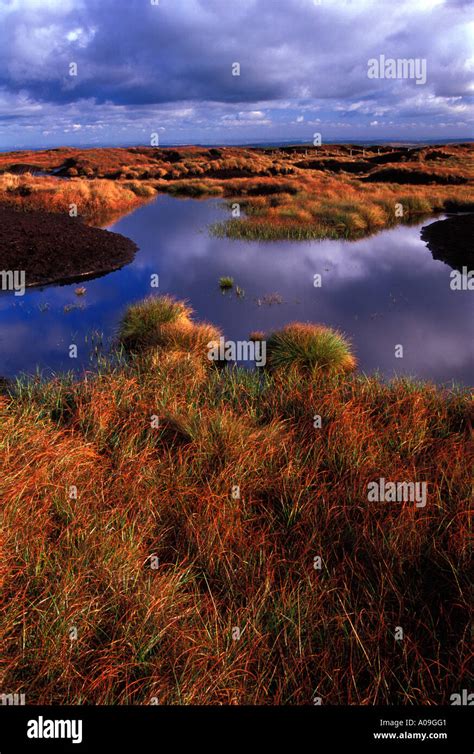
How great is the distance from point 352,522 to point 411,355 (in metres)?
8.14

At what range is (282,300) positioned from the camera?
58.6 ft

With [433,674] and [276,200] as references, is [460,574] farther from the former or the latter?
[276,200]

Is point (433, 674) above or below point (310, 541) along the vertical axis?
below

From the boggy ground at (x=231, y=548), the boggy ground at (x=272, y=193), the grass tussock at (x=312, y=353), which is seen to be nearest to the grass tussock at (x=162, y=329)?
the grass tussock at (x=312, y=353)

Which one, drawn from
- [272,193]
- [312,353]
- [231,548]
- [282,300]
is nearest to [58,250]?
[282,300]

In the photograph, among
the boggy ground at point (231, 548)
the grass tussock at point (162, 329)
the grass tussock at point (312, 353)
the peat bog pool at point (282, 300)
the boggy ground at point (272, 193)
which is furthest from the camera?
the boggy ground at point (272, 193)

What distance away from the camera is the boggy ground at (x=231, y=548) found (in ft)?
13.1

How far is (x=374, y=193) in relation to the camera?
1550 inches

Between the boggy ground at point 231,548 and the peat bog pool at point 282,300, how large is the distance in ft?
12.7

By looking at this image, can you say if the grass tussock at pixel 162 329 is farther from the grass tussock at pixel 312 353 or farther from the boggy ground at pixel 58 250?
the boggy ground at pixel 58 250

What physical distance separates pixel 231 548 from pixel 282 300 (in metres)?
13.3

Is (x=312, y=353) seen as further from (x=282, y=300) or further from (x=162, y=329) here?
(x=282, y=300)

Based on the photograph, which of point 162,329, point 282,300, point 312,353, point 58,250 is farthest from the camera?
point 58,250

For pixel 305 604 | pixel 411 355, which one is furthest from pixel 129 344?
pixel 305 604
